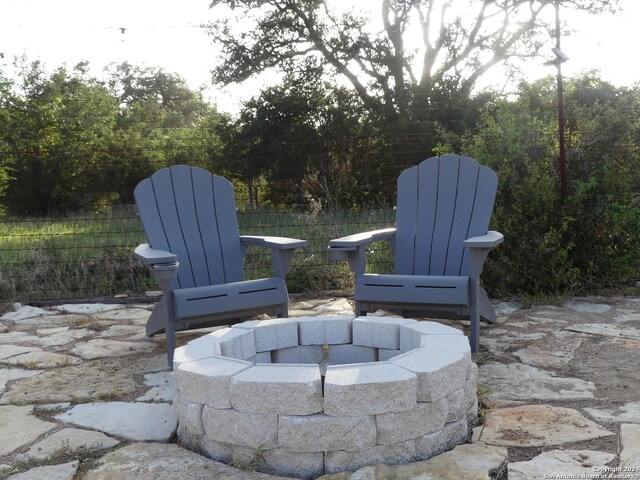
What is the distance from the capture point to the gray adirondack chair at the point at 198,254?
290 centimetres

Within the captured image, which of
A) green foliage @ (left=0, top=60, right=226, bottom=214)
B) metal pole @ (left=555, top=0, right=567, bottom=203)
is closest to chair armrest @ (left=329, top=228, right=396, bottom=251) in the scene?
metal pole @ (left=555, top=0, right=567, bottom=203)

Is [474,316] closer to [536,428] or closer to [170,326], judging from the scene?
[536,428]

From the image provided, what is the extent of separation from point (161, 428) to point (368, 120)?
351 inches

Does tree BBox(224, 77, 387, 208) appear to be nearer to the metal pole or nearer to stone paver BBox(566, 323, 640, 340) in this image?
the metal pole

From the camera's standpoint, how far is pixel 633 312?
12.5 ft

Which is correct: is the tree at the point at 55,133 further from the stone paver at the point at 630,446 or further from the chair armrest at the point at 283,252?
the stone paver at the point at 630,446

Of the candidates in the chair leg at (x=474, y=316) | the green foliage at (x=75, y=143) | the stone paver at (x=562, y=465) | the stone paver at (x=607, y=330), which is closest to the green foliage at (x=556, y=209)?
the stone paver at (x=607, y=330)

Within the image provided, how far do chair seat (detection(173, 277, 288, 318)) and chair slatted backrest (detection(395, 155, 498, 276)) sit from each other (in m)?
0.87

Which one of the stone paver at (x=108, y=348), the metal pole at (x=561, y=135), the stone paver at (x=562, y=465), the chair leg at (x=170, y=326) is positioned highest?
the metal pole at (x=561, y=135)

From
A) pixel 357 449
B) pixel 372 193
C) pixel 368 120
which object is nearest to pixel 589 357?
pixel 357 449

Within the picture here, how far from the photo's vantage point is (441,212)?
3.56 metres

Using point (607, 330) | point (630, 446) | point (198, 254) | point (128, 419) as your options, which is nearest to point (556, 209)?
point (607, 330)

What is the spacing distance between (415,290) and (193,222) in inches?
53.3

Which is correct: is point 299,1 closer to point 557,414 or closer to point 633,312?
point 633,312
